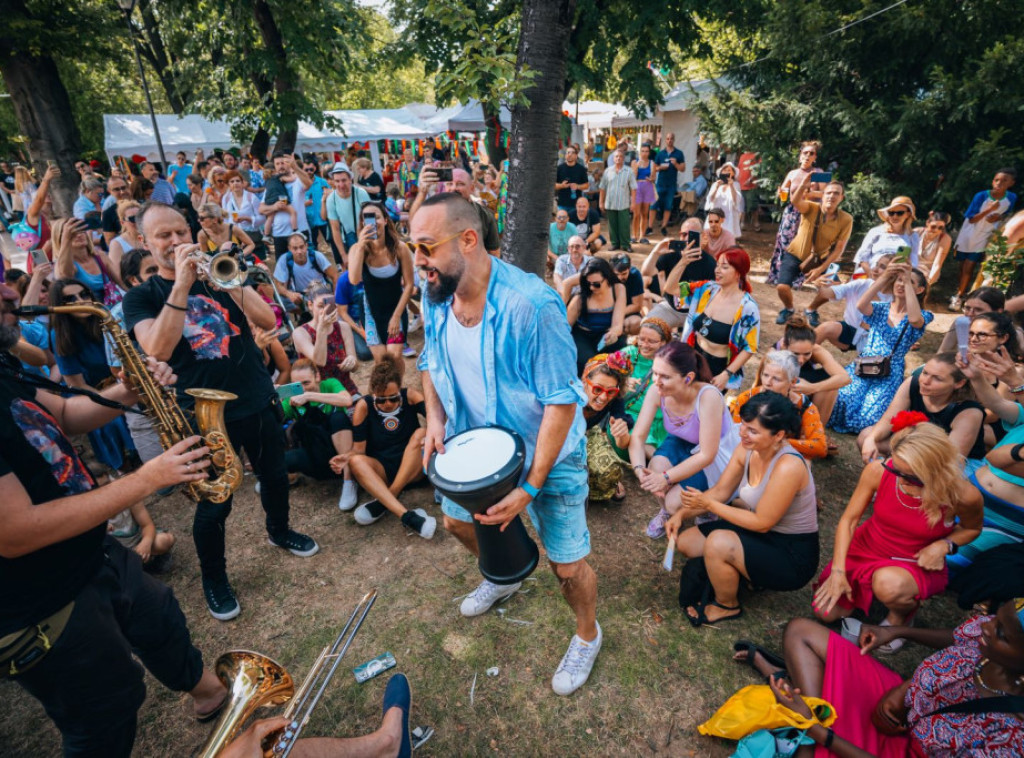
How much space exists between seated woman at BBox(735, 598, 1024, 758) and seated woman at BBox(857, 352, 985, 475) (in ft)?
4.72

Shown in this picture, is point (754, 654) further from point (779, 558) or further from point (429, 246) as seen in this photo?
point (429, 246)

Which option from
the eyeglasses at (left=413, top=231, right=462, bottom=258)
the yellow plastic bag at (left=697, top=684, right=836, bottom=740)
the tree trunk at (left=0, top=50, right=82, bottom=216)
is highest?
the tree trunk at (left=0, top=50, right=82, bottom=216)

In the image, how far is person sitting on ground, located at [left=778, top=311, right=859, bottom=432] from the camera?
14.7 feet

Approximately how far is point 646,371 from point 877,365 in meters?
2.15

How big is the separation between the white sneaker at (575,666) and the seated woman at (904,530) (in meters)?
1.35

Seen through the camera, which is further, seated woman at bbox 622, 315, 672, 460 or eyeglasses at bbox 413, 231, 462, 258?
seated woman at bbox 622, 315, 672, 460

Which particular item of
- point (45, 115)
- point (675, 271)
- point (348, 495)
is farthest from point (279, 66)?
point (348, 495)

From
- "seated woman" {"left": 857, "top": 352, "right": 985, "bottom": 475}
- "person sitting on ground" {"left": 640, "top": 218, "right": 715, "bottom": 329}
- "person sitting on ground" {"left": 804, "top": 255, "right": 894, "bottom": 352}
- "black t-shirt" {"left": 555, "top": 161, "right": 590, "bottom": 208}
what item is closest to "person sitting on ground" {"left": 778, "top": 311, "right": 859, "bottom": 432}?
"seated woman" {"left": 857, "top": 352, "right": 985, "bottom": 475}

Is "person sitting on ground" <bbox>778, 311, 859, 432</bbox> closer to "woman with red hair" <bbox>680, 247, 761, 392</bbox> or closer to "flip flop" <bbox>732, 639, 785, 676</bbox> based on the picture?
"woman with red hair" <bbox>680, 247, 761, 392</bbox>

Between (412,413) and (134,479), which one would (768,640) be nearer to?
(412,413)

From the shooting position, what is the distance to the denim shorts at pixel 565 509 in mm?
2467

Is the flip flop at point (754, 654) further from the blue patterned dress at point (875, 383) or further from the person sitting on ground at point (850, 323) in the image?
the person sitting on ground at point (850, 323)

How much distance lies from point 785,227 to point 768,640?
734 cm

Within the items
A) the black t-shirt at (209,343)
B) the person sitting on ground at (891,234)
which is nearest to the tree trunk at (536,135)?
the black t-shirt at (209,343)
